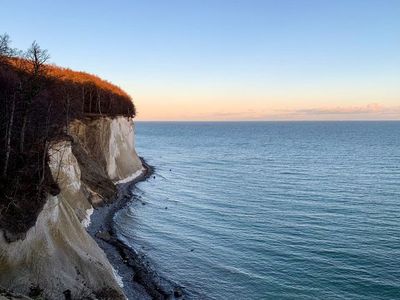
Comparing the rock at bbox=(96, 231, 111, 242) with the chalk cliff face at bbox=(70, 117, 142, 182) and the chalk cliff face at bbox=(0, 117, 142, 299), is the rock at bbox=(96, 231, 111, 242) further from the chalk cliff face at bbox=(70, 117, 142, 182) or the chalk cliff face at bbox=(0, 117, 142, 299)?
the chalk cliff face at bbox=(70, 117, 142, 182)

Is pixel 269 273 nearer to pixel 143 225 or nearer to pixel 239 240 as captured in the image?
pixel 239 240

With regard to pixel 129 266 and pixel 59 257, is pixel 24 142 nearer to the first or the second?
pixel 59 257

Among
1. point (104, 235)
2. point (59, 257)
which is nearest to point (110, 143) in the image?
point (104, 235)

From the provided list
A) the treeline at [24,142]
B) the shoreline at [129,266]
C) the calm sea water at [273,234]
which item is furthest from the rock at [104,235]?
the treeline at [24,142]

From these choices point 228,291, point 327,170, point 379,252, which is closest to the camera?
point 228,291

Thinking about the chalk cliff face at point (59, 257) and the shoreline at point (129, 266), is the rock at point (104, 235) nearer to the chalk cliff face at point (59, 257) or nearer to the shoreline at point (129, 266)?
the shoreline at point (129, 266)

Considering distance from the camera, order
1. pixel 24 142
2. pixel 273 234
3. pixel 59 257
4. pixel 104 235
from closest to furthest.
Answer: pixel 59 257 → pixel 24 142 → pixel 104 235 → pixel 273 234

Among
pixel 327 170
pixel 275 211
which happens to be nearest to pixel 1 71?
pixel 275 211

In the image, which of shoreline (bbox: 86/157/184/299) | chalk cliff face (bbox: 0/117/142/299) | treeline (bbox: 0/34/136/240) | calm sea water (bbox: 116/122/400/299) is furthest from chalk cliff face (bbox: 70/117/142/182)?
chalk cliff face (bbox: 0/117/142/299)
